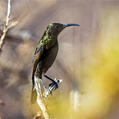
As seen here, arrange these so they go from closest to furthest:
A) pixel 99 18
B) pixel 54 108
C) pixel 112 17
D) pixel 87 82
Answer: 1. pixel 54 108
2. pixel 87 82
3. pixel 112 17
4. pixel 99 18

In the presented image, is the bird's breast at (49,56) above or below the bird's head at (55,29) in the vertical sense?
below

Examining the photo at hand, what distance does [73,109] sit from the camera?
3.23 m

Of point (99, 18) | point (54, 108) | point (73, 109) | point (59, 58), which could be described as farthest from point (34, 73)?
point (99, 18)

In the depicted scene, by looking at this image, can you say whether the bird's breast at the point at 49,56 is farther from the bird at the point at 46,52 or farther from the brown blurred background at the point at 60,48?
the brown blurred background at the point at 60,48

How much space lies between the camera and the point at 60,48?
188 inches

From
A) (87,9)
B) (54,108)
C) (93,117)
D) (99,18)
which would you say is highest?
(87,9)

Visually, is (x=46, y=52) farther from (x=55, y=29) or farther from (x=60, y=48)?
(x=60, y=48)

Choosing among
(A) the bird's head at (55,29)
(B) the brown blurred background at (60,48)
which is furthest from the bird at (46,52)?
(B) the brown blurred background at (60,48)

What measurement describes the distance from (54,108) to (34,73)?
1.32 ft

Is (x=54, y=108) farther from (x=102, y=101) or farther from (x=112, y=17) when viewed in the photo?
(x=112, y=17)

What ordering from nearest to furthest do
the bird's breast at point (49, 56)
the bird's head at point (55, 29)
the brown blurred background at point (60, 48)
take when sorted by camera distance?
1. the bird's breast at point (49, 56)
2. the bird's head at point (55, 29)
3. the brown blurred background at point (60, 48)

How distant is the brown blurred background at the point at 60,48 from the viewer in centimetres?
412

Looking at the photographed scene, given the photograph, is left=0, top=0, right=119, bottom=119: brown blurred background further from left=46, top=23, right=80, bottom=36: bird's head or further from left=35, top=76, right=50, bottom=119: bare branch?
left=46, top=23, right=80, bottom=36: bird's head

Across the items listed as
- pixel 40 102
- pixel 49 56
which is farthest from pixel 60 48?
pixel 40 102
